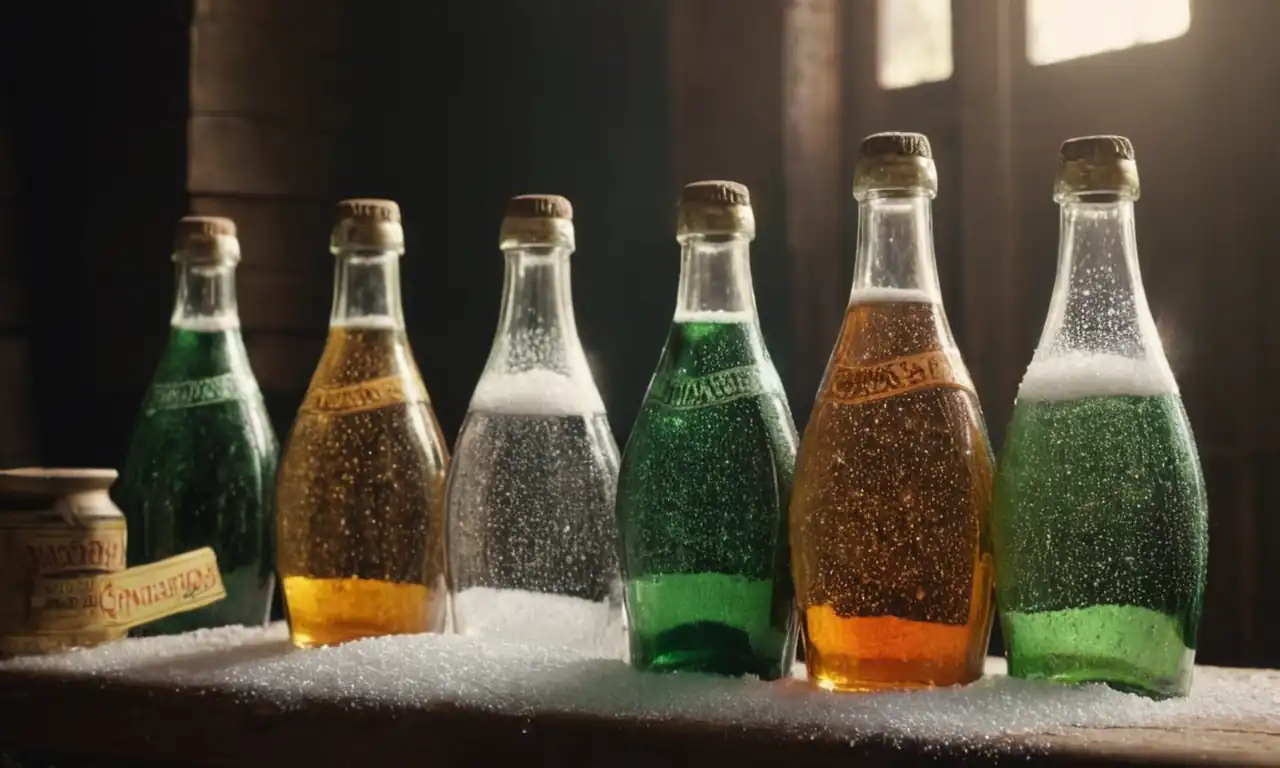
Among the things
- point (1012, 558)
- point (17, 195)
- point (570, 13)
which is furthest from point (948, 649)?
point (17, 195)

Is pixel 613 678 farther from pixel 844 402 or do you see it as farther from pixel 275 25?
pixel 275 25

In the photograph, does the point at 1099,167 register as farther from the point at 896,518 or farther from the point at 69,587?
the point at 69,587

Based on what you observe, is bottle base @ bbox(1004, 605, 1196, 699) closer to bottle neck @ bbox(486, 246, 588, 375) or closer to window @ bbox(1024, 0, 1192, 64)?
bottle neck @ bbox(486, 246, 588, 375)

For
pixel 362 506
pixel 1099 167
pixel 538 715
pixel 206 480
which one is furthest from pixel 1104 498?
pixel 206 480

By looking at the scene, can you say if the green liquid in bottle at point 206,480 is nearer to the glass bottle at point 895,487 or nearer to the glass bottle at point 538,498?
the glass bottle at point 538,498

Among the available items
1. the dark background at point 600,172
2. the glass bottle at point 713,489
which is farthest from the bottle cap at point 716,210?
the dark background at point 600,172

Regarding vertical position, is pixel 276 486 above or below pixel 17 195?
below

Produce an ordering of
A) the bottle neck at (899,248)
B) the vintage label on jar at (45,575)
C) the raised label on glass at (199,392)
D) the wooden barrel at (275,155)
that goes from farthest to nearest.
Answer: the wooden barrel at (275,155), the raised label on glass at (199,392), the vintage label on jar at (45,575), the bottle neck at (899,248)
